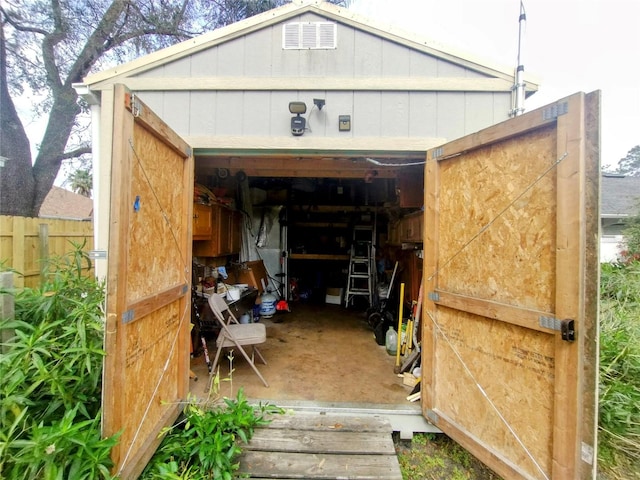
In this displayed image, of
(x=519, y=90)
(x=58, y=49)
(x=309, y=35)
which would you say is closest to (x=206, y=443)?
(x=309, y=35)

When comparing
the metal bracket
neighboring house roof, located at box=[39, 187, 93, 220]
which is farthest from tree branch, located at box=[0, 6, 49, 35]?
neighboring house roof, located at box=[39, 187, 93, 220]

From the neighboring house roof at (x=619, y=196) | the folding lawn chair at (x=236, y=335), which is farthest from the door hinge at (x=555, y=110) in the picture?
the neighboring house roof at (x=619, y=196)

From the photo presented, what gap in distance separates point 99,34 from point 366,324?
8976 millimetres

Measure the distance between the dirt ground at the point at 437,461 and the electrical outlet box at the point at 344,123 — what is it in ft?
8.64

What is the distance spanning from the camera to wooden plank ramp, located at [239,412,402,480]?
6.00 feet

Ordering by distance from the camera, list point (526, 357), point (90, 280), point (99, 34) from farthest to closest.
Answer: point (99, 34) < point (90, 280) < point (526, 357)

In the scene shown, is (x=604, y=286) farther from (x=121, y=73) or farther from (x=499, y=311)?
(x=121, y=73)

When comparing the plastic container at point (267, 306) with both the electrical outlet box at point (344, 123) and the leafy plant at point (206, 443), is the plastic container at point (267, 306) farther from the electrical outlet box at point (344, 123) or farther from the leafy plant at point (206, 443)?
the electrical outlet box at point (344, 123)

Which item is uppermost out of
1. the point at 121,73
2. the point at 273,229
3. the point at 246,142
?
the point at 121,73

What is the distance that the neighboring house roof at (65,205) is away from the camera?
14.0 metres

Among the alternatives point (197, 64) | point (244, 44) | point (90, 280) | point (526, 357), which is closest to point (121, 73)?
point (197, 64)

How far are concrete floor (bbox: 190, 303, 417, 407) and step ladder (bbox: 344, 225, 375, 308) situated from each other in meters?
1.64

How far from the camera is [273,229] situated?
626cm

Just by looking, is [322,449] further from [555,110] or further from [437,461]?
[555,110]
